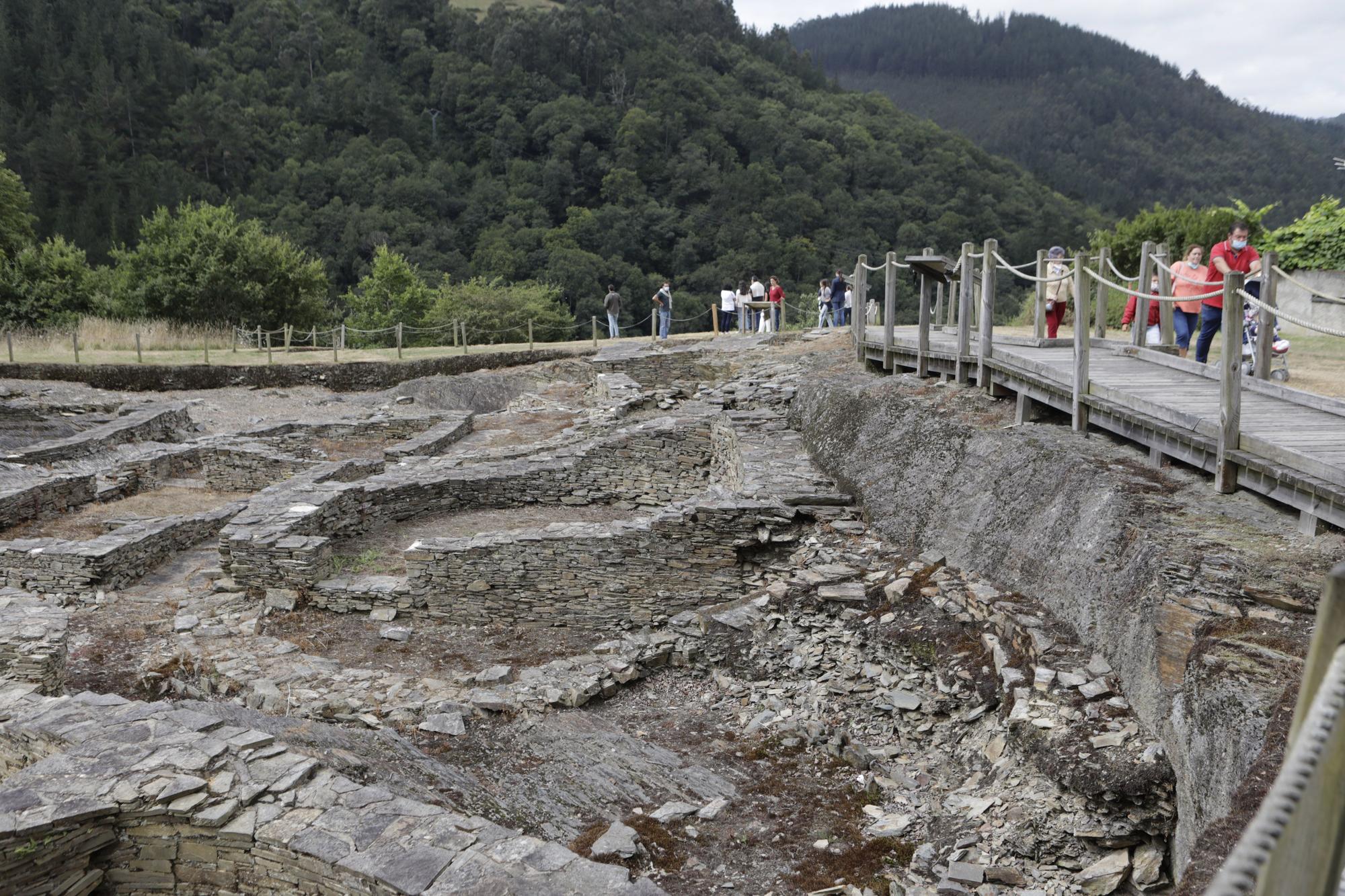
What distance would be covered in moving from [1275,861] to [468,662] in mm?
7562

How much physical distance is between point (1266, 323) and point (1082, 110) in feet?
357

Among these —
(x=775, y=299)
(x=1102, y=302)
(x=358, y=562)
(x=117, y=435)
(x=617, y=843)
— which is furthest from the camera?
(x=775, y=299)

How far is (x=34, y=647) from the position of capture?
24.2 ft

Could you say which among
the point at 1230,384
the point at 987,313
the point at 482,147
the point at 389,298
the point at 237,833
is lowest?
the point at 237,833

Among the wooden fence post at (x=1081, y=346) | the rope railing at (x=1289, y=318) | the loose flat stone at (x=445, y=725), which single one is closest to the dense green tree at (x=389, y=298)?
the loose flat stone at (x=445, y=725)

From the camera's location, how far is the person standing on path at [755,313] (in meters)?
25.0

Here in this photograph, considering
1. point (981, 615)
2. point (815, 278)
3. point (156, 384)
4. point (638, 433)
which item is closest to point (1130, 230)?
point (638, 433)

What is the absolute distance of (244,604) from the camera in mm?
9180

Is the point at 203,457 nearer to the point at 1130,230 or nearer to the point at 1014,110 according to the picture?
the point at 1130,230

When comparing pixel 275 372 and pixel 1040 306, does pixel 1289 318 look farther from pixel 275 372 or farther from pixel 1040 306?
pixel 275 372

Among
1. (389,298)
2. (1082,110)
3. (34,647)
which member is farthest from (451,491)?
(1082,110)

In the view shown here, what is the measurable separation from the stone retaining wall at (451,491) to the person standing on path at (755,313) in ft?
36.8

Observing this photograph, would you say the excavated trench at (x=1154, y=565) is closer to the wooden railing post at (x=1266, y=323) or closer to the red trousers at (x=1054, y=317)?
the wooden railing post at (x=1266, y=323)

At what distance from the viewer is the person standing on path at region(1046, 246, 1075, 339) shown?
10.4 m
